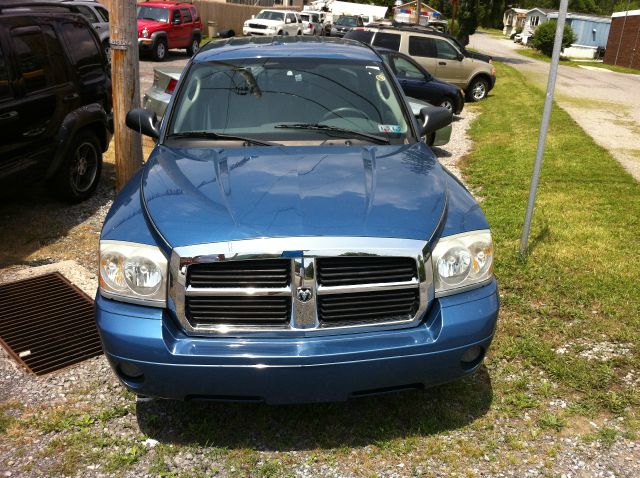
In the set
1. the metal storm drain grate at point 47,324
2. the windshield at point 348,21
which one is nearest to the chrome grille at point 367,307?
the metal storm drain grate at point 47,324

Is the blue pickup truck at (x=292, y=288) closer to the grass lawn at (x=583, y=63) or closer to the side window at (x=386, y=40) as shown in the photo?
the side window at (x=386, y=40)

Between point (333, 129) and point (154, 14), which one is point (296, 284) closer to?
point (333, 129)

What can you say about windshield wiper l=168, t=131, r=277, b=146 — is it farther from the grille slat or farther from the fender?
Result: the fender

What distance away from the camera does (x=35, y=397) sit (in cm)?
357

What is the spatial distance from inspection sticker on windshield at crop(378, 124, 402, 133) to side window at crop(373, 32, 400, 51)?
1354 centimetres

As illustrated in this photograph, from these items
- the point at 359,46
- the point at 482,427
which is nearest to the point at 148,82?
the point at 359,46

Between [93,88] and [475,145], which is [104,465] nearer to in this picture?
[93,88]

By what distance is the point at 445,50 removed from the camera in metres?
17.6

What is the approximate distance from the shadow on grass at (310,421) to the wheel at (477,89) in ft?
51.7

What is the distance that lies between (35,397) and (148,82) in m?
13.0

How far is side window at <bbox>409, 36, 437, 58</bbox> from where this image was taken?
1734 cm

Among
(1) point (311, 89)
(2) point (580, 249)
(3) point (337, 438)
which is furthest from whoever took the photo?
(2) point (580, 249)

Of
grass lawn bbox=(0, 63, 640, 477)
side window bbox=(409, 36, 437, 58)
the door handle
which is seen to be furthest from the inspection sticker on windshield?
side window bbox=(409, 36, 437, 58)

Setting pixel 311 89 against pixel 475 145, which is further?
pixel 475 145
